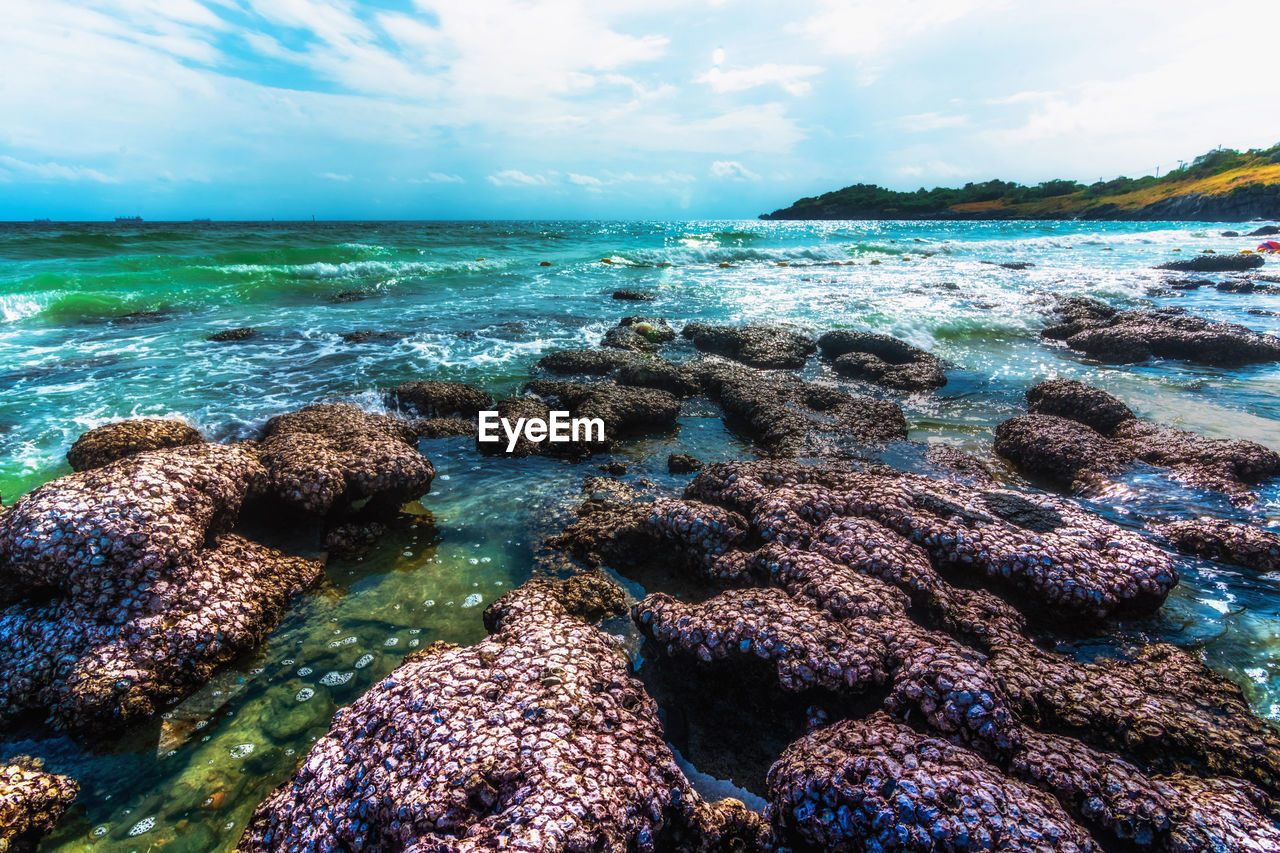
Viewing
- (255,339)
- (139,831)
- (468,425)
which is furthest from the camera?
(255,339)

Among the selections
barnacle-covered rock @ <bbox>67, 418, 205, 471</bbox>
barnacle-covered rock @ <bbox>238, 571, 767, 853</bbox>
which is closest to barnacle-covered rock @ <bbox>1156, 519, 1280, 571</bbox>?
barnacle-covered rock @ <bbox>238, 571, 767, 853</bbox>

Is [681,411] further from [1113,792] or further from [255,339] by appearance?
[255,339]

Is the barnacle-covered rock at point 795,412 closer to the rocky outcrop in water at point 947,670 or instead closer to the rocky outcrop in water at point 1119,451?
the rocky outcrop in water at point 1119,451

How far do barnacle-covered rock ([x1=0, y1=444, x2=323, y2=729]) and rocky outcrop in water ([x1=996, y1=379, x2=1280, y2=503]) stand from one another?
34.5ft

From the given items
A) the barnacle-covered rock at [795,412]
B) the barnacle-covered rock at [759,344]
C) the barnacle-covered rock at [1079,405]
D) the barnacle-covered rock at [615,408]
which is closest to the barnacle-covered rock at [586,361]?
the barnacle-covered rock at [615,408]

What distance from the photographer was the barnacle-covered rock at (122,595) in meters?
4.54

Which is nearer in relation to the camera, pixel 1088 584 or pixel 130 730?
pixel 130 730

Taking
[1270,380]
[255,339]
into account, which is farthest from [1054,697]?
[255,339]

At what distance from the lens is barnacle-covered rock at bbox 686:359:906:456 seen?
9.54 meters

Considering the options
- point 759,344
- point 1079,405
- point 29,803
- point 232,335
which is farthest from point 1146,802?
point 232,335

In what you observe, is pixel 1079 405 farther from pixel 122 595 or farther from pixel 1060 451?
pixel 122 595

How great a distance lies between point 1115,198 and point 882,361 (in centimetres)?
11928

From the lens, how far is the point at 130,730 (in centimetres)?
445

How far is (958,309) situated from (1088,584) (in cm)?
1800
